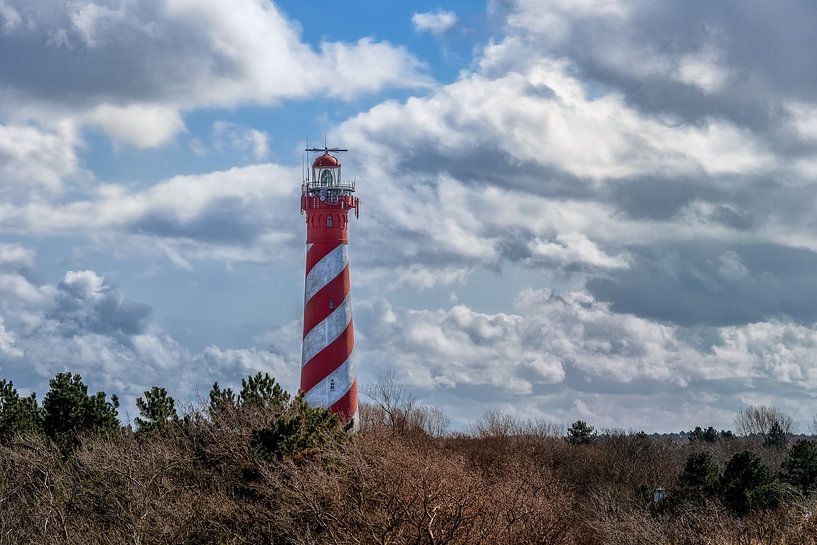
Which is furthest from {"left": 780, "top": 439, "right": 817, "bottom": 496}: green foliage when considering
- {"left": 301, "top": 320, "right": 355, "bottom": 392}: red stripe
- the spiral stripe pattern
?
{"left": 301, "top": 320, "right": 355, "bottom": 392}: red stripe

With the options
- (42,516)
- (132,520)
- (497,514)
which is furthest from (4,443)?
(497,514)

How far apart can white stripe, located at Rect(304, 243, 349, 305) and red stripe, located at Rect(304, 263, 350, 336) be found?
21cm

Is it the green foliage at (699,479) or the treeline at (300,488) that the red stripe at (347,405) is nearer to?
the treeline at (300,488)

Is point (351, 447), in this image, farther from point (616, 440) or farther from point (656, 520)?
point (616, 440)

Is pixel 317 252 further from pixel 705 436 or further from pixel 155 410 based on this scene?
pixel 705 436

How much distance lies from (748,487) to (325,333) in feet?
69.4

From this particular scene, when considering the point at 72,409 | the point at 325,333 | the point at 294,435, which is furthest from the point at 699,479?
the point at 72,409

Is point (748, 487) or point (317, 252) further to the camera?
point (317, 252)

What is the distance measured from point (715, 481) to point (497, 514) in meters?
22.6

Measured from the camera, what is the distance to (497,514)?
3347 cm

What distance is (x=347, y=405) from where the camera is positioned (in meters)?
51.5

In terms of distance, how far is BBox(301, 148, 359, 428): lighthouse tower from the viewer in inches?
2018

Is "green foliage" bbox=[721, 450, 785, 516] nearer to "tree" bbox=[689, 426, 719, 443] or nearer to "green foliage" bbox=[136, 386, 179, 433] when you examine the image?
"green foliage" bbox=[136, 386, 179, 433]

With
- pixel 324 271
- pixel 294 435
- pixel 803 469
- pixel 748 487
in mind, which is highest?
pixel 324 271
